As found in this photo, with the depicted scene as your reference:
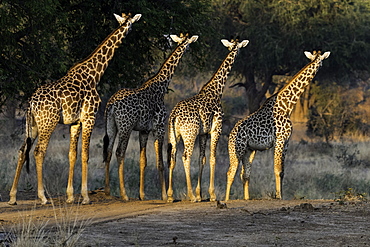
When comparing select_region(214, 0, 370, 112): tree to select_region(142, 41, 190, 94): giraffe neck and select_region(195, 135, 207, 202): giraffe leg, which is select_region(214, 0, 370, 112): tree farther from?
select_region(195, 135, 207, 202): giraffe leg

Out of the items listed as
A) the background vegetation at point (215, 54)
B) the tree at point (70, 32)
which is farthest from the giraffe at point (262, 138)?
the tree at point (70, 32)

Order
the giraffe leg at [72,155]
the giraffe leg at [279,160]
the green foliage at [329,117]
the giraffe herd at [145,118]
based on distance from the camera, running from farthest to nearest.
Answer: the green foliage at [329,117] < the giraffe leg at [279,160] < the giraffe leg at [72,155] < the giraffe herd at [145,118]

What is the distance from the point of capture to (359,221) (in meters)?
8.95

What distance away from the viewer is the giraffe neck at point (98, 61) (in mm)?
10906

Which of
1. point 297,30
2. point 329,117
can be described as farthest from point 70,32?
point 329,117

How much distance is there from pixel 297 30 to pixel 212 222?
771 inches

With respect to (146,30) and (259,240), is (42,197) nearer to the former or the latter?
(259,240)

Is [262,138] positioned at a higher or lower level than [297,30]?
lower

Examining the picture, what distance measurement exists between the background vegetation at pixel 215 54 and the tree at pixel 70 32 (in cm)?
2

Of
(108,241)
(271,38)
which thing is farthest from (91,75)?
(271,38)

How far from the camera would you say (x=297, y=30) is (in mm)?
27234

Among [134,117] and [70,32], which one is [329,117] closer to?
[70,32]

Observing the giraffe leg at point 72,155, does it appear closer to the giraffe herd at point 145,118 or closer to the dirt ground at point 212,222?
the giraffe herd at point 145,118

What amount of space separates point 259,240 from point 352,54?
2226cm
